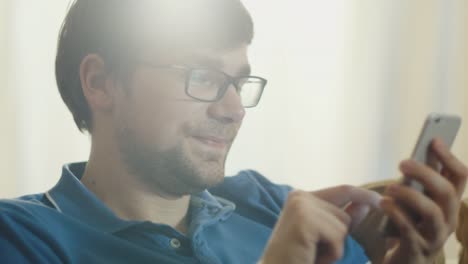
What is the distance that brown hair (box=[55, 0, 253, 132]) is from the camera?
658 mm

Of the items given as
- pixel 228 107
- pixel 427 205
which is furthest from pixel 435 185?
pixel 228 107

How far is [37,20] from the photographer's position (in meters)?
0.69

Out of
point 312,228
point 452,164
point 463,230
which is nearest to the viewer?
point 312,228

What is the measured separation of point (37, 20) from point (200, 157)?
258 mm

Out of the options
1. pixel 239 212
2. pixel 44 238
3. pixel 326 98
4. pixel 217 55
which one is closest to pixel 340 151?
pixel 326 98

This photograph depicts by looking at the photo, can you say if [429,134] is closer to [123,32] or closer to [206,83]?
[206,83]

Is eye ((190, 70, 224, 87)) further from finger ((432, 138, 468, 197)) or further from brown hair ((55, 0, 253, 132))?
finger ((432, 138, 468, 197))

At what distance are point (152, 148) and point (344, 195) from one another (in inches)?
9.2

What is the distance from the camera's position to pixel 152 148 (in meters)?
0.68

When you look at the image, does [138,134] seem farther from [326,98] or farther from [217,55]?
[326,98]

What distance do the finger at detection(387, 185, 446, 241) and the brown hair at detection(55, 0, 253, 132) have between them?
0.27 metres

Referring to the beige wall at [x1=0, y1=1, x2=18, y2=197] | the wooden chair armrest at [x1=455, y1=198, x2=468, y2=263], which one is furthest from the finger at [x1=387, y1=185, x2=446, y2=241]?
the beige wall at [x1=0, y1=1, x2=18, y2=197]

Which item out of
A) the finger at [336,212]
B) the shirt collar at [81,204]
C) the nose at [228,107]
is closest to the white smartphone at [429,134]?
the finger at [336,212]

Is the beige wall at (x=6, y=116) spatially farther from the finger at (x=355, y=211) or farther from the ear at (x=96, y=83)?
the finger at (x=355, y=211)
